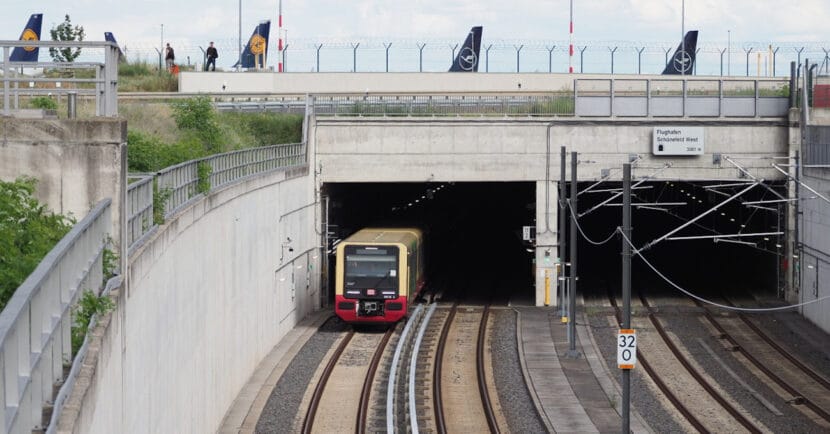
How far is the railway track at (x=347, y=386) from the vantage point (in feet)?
83.4

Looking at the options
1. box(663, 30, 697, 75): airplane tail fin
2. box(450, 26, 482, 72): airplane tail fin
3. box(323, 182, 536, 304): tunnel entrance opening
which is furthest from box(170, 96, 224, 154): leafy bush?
box(663, 30, 697, 75): airplane tail fin

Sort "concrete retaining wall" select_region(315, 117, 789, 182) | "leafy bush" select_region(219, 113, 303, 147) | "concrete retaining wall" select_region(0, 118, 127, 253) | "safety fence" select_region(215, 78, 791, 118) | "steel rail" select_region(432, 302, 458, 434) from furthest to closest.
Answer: "leafy bush" select_region(219, 113, 303, 147) < "safety fence" select_region(215, 78, 791, 118) < "concrete retaining wall" select_region(315, 117, 789, 182) < "steel rail" select_region(432, 302, 458, 434) < "concrete retaining wall" select_region(0, 118, 127, 253)

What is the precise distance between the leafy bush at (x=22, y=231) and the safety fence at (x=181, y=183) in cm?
212

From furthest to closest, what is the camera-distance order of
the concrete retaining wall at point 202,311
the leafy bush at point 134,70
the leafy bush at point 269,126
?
the leafy bush at point 134,70, the leafy bush at point 269,126, the concrete retaining wall at point 202,311

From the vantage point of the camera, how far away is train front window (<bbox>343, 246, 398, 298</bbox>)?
35.4m

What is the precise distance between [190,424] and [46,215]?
6821 mm

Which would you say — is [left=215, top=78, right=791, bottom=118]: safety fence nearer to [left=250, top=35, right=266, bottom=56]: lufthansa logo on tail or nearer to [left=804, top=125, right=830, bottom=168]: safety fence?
[left=804, top=125, right=830, bottom=168]: safety fence

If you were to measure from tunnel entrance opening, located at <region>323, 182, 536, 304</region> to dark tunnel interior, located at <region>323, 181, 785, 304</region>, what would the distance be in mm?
56

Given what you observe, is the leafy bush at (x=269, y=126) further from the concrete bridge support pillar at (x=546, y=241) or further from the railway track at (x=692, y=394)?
the railway track at (x=692, y=394)

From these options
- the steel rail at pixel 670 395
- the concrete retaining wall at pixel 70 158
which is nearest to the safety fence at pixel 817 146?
the steel rail at pixel 670 395

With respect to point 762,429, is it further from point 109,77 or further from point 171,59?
point 171,59

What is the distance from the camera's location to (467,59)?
62.3 meters

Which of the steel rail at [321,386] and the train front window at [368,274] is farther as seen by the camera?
the train front window at [368,274]

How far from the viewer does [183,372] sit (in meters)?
19.7
